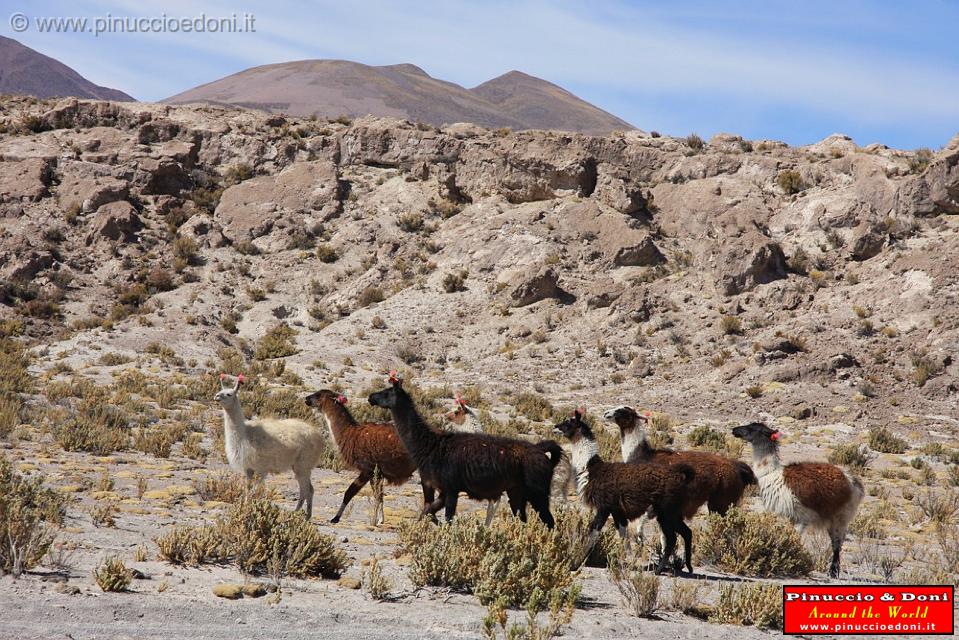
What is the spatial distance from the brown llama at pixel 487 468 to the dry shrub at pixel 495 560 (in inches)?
32.4

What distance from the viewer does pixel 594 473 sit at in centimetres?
826

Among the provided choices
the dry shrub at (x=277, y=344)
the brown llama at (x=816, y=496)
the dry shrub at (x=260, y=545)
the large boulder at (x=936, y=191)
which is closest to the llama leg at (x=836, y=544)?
the brown llama at (x=816, y=496)

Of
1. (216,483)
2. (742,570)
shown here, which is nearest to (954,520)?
(742,570)

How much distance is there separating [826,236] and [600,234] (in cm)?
853

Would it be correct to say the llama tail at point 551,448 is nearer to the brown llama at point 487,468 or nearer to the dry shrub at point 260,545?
the brown llama at point 487,468

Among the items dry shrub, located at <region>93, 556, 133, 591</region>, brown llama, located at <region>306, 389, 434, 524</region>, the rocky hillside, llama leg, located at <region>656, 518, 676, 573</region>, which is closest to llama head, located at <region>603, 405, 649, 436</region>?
llama leg, located at <region>656, 518, 676, 573</region>

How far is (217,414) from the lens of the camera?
1888cm

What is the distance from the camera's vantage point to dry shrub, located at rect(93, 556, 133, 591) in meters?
6.05

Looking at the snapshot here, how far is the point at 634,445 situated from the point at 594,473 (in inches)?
61.7

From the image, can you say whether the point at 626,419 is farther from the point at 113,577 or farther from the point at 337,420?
the point at 113,577

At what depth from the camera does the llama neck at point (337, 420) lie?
1078 centimetres

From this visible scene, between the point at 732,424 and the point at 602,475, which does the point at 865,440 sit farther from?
the point at 602,475

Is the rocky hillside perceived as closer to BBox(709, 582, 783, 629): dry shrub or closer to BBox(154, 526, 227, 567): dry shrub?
BBox(709, 582, 783, 629): dry shrub

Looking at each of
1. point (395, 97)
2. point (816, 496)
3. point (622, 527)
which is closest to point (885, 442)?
point (816, 496)
